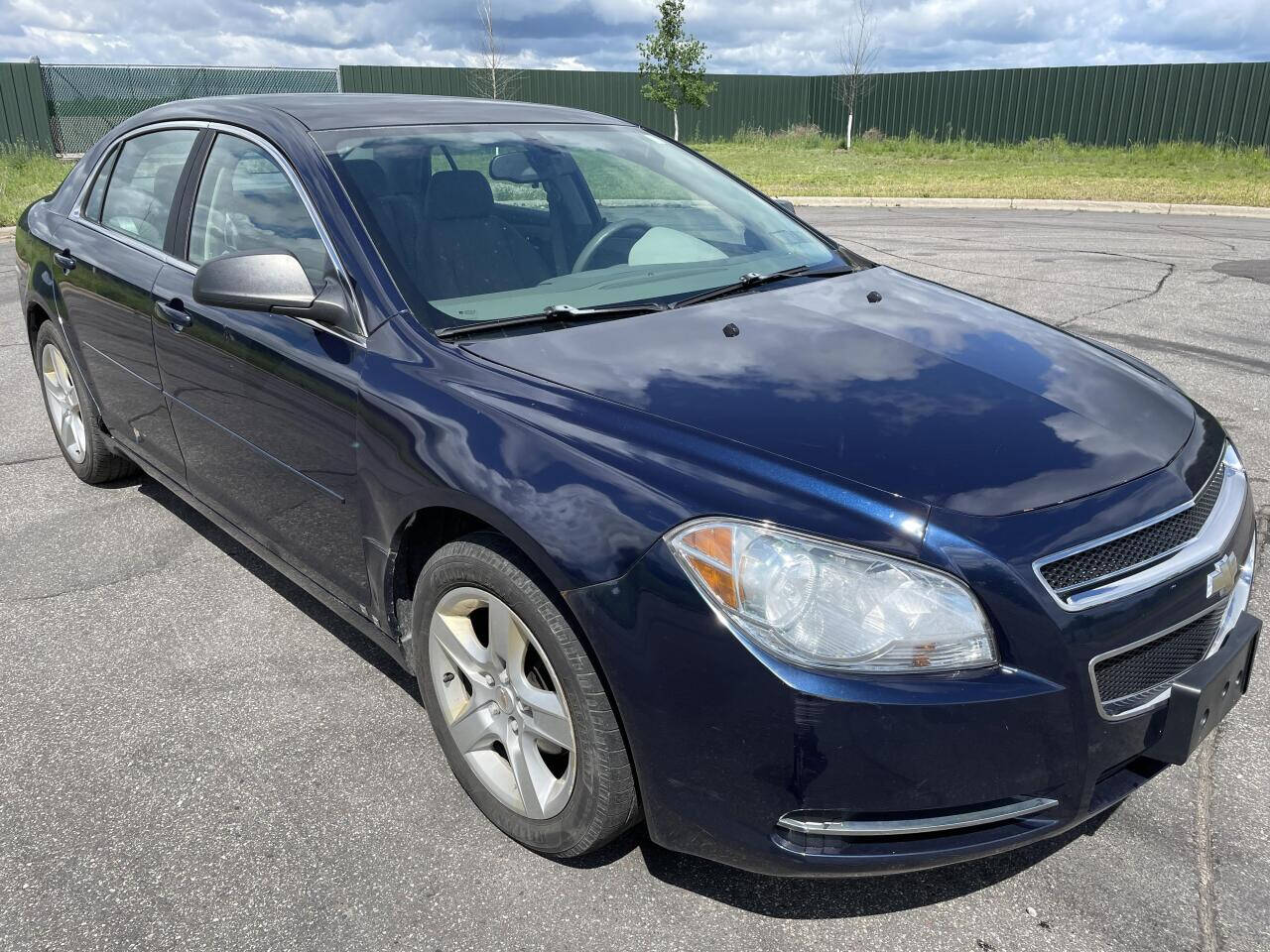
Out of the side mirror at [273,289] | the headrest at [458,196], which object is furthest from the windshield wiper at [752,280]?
the side mirror at [273,289]

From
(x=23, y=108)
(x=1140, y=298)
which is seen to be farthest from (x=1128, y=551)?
(x=23, y=108)

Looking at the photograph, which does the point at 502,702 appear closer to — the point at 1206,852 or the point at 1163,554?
the point at 1163,554

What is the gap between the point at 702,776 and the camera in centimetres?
194

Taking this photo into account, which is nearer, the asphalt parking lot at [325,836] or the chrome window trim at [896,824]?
the chrome window trim at [896,824]

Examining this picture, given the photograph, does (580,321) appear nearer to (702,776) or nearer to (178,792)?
(702,776)

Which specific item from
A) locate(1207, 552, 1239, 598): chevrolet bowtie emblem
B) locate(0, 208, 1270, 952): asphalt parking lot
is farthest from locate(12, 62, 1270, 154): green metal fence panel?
locate(1207, 552, 1239, 598): chevrolet bowtie emblem

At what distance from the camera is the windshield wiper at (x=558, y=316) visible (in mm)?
2539

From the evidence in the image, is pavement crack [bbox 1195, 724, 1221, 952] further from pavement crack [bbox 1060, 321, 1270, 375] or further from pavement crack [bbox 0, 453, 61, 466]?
pavement crack [bbox 0, 453, 61, 466]

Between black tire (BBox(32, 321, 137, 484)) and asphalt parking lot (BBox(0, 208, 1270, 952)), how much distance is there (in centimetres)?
64

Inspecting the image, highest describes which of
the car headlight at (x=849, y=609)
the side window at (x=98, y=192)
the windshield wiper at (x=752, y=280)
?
the side window at (x=98, y=192)

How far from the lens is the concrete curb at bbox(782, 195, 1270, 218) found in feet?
47.8

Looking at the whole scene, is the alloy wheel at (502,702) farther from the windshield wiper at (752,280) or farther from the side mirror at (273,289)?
the windshield wiper at (752,280)

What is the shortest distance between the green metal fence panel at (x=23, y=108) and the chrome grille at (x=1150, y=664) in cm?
2479

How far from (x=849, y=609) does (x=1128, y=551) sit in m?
0.61
